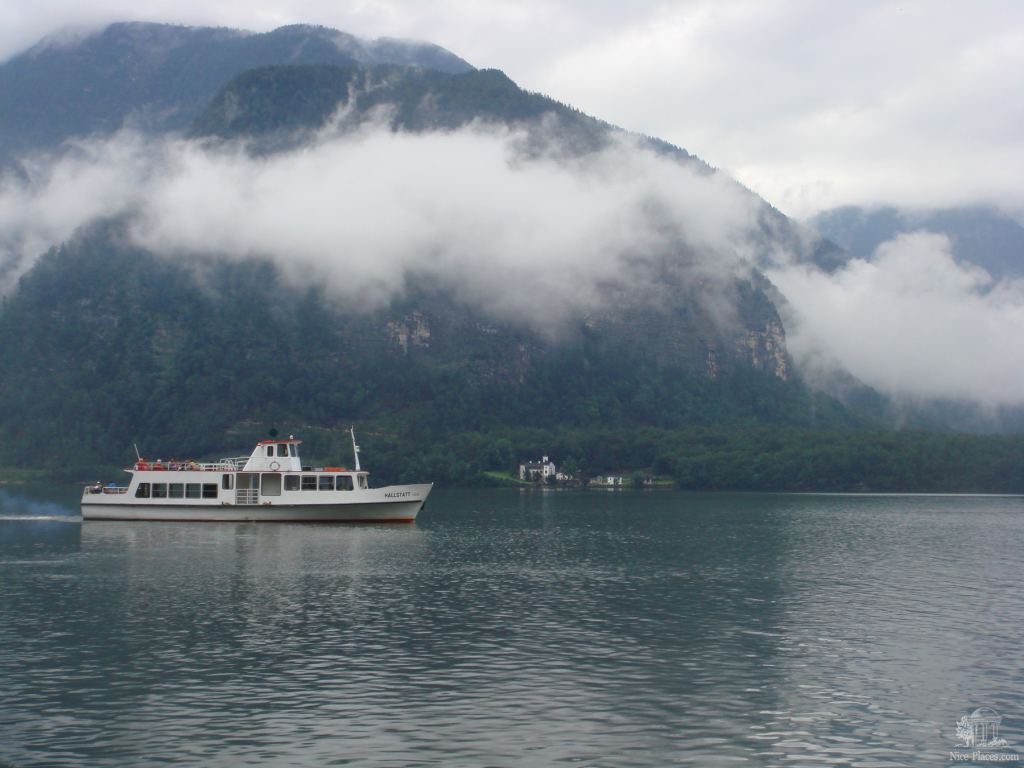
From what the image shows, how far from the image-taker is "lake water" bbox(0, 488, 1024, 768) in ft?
117

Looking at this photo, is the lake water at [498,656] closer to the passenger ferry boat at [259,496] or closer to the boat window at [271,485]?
the passenger ferry boat at [259,496]

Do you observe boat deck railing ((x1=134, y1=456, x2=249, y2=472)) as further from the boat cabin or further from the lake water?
the lake water

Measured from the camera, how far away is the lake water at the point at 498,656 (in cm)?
3581

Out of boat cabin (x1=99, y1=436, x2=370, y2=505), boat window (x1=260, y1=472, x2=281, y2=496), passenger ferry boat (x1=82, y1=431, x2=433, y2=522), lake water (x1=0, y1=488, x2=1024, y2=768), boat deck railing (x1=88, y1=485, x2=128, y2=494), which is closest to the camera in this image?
lake water (x1=0, y1=488, x2=1024, y2=768)

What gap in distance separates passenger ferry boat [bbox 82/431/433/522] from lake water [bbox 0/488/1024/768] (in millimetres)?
27476

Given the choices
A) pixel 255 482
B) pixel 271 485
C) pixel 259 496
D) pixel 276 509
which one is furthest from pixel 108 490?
pixel 276 509

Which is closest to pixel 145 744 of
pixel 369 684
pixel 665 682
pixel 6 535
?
pixel 369 684

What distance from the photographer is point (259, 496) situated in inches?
4951

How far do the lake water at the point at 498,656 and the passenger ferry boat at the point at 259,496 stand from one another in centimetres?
2748

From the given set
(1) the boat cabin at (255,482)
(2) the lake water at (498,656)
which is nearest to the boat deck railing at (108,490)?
(1) the boat cabin at (255,482)

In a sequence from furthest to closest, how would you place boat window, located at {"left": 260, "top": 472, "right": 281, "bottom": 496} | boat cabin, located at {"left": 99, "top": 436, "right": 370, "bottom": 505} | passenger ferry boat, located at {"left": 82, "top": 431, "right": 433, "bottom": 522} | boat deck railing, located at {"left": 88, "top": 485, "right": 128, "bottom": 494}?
boat deck railing, located at {"left": 88, "top": 485, "right": 128, "bottom": 494} → boat window, located at {"left": 260, "top": 472, "right": 281, "bottom": 496} → boat cabin, located at {"left": 99, "top": 436, "right": 370, "bottom": 505} → passenger ferry boat, located at {"left": 82, "top": 431, "right": 433, "bottom": 522}

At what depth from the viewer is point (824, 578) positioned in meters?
78.6

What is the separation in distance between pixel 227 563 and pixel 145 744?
50.5 m

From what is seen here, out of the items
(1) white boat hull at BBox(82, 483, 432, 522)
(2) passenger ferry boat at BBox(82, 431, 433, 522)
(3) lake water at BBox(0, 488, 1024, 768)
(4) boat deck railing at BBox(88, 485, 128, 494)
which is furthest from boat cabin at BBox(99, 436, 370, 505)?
(3) lake water at BBox(0, 488, 1024, 768)
